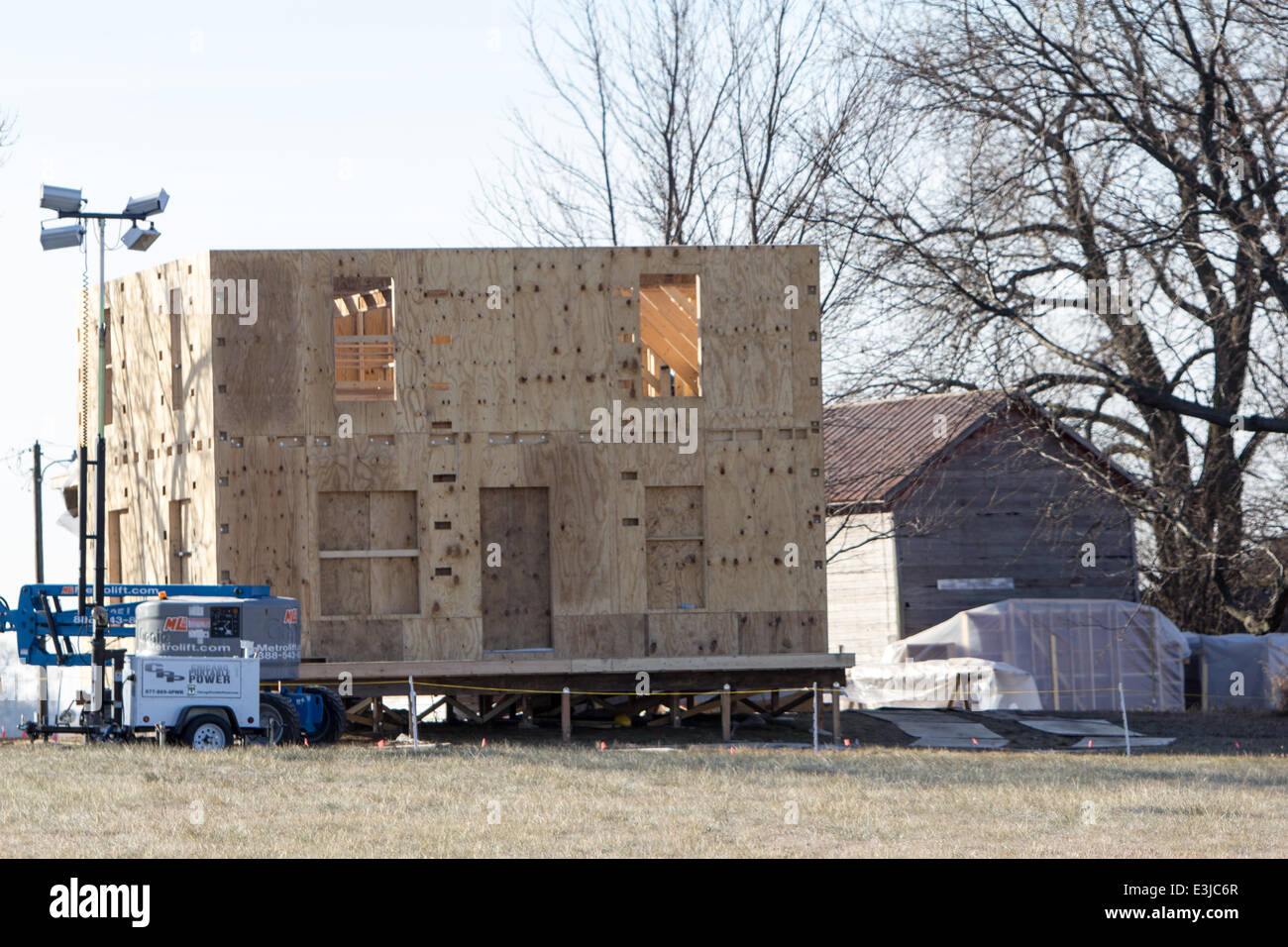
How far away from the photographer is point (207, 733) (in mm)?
Answer: 18578

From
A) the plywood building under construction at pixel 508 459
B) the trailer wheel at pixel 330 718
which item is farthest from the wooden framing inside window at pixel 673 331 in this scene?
the trailer wheel at pixel 330 718

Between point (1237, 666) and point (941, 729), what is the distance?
1037 centimetres

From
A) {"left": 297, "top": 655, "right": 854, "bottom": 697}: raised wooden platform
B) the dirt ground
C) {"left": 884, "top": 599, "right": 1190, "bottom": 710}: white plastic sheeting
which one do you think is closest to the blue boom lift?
{"left": 297, "top": 655, "right": 854, "bottom": 697}: raised wooden platform

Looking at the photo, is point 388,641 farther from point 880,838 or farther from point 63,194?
point 880,838

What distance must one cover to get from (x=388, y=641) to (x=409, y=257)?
522cm

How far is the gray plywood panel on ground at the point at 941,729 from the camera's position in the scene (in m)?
23.2

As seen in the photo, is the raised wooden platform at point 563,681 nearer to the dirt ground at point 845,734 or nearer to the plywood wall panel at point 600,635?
the plywood wall panel at point 600,635

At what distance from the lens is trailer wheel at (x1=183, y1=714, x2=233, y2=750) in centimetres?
1850

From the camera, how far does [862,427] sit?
39.8 meters

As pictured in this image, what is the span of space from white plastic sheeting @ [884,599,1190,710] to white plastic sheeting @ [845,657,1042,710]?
64 centimetres

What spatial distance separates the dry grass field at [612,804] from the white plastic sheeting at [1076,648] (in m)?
13.6

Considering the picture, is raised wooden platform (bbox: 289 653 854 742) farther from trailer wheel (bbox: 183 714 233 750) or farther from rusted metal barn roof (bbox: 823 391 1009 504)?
rusted metal barn roof (bbox: 823 391 1009 504)
